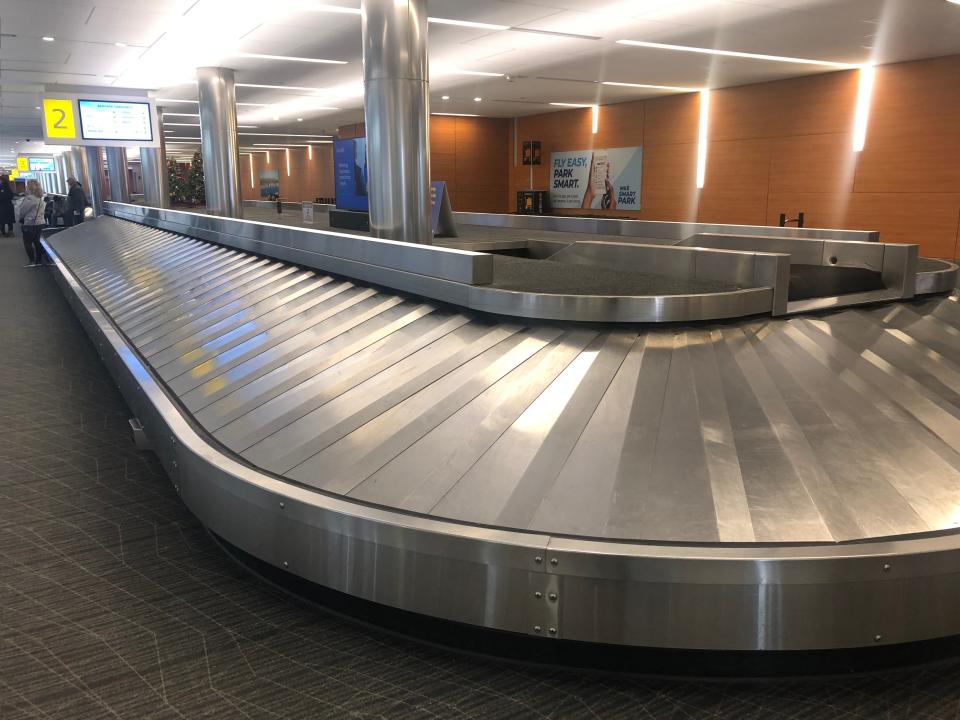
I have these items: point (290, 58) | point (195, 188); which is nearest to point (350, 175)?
point (290, 58)

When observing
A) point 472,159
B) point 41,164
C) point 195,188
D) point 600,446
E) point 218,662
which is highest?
point 41,164

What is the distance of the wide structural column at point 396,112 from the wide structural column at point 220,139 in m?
6.45

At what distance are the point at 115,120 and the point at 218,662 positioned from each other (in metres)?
13.0

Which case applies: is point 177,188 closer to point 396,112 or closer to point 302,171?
point 302,171

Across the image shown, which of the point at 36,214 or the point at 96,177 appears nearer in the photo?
the point at 36,214

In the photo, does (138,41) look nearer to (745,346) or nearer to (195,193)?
(745,346)

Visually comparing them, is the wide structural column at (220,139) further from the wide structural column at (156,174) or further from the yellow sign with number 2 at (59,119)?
the wide structural column at (156,174)

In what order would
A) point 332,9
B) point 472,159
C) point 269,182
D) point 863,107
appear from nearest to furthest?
point 332,9 → point 863,107 → point 472,159 → point 269,182

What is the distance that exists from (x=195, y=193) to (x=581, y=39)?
18.4 meters

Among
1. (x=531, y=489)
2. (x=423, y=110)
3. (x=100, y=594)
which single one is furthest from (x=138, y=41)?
(x=531, y=489)

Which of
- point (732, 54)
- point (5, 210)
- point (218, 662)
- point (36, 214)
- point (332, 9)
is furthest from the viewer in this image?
point (5, 210)

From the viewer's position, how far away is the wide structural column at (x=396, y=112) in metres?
5.79

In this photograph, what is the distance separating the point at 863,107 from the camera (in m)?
10.7

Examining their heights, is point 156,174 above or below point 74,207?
above
